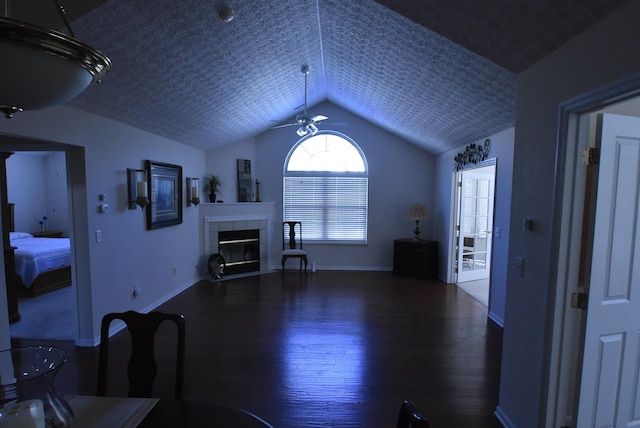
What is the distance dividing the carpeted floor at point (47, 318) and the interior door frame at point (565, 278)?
4.09 m

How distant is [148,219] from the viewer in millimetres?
4258

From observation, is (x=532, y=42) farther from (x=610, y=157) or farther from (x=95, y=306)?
(x=95, y=306)

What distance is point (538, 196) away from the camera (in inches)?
76.2

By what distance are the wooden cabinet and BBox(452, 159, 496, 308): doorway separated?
1.63 ft

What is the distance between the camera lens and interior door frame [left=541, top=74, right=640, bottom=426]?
171 centimetres

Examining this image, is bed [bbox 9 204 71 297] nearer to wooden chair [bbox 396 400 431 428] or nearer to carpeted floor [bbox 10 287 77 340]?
carpeted floor [bbox 10 287 77 340]

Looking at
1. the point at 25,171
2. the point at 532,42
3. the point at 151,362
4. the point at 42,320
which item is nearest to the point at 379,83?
the point at 532,42

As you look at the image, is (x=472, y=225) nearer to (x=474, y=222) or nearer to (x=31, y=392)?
(x=474, y=222)

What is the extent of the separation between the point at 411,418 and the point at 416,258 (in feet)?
18.2

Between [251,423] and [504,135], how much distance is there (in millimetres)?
4198

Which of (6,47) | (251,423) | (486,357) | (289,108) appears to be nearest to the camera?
(6,47)

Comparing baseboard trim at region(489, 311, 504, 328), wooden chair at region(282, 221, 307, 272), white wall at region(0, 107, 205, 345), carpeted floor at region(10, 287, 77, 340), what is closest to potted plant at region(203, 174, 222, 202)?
white wall at region(0, 107, 205, 345)

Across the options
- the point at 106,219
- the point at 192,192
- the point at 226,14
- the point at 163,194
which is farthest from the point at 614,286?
the point at 192,192

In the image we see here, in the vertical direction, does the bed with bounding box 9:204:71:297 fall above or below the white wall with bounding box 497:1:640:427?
below
